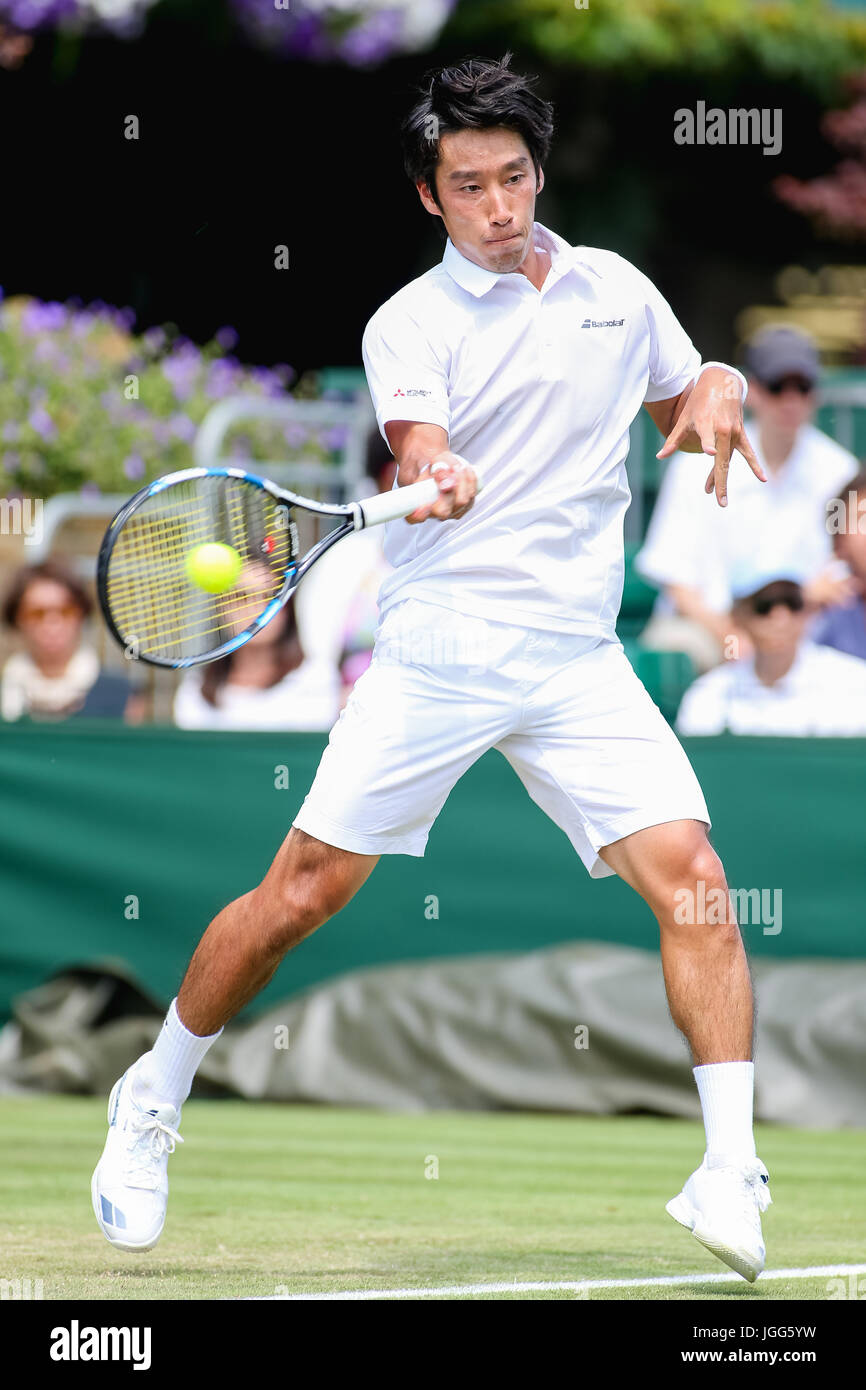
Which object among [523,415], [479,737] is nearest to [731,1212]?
[479,737]

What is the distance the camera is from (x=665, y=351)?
4391 millimetres

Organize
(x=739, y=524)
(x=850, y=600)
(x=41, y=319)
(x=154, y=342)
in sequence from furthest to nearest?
1. (x=154, y=342)
2. (x=41, y=319)
3. (x=739, y=524)
4. (x=850, y=600)

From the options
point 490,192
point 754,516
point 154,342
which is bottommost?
point 490,192

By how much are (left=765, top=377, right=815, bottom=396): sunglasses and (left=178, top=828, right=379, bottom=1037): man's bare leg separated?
13.0ft

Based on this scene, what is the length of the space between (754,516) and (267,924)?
3911 millimetres

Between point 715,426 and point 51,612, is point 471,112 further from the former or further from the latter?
point 51,612

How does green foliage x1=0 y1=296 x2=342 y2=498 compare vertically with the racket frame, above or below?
above

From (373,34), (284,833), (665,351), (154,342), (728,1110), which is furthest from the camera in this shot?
(373,34)

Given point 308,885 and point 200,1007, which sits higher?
point 308,885

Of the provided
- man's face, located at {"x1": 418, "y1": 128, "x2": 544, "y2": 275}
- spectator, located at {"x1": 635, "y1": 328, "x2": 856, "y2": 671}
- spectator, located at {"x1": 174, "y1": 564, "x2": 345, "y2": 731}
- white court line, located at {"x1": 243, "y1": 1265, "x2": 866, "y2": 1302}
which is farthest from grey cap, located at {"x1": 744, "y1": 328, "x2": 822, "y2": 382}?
white court line, located at {"x1": 243, "y1": 1265, "x2": 866, "y2": 1302}

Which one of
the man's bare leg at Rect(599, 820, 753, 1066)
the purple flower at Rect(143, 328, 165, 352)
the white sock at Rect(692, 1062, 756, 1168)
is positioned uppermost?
the purple flower at Rect(143, 328, 165, 352)

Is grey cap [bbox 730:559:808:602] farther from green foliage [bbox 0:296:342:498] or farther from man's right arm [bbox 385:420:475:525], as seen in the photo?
man's right arm [bbox 385:420:475:525]

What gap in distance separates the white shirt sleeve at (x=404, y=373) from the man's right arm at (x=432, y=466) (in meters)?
0.02

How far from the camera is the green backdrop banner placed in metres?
7.11
